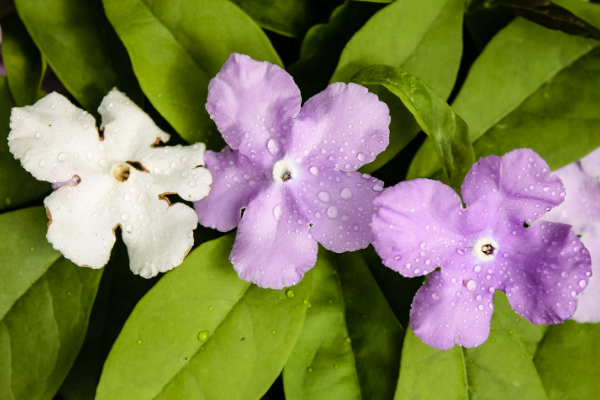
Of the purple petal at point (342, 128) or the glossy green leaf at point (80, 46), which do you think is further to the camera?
the glossy green leaf at point (80, 46)

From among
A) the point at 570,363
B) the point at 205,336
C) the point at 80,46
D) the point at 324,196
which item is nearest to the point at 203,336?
the point at 205,336

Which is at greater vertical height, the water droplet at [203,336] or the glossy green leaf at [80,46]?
the glossy green leaf at [80,46]

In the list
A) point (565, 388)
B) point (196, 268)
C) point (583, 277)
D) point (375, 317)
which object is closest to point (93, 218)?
point (196, 268)

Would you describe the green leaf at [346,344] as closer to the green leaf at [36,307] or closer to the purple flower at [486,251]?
the purple flower at [486,251]

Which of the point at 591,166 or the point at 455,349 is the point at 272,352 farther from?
the point at 591,166

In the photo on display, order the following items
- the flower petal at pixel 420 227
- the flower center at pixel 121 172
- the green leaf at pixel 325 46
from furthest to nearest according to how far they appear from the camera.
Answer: the green leaf at pixel 325 46 → the flower center at pixel 121 172 → the flower petal at pixel 420 227

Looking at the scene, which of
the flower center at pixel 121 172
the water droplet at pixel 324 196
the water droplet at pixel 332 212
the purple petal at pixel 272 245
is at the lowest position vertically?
the purple petal at pixel 272 245

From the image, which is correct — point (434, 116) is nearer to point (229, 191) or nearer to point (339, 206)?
point (339, 206)

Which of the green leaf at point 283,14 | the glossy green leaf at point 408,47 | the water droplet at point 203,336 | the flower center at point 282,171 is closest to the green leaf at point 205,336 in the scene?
the water droplet at point 203,336

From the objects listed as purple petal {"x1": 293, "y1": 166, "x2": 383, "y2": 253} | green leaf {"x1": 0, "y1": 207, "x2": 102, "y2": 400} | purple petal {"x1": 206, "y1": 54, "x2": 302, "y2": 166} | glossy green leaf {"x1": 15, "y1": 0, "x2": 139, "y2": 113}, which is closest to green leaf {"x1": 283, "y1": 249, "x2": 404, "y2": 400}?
purple petal {"x1": 293, "y1": 166, "x2": 383, "y2": 253}
